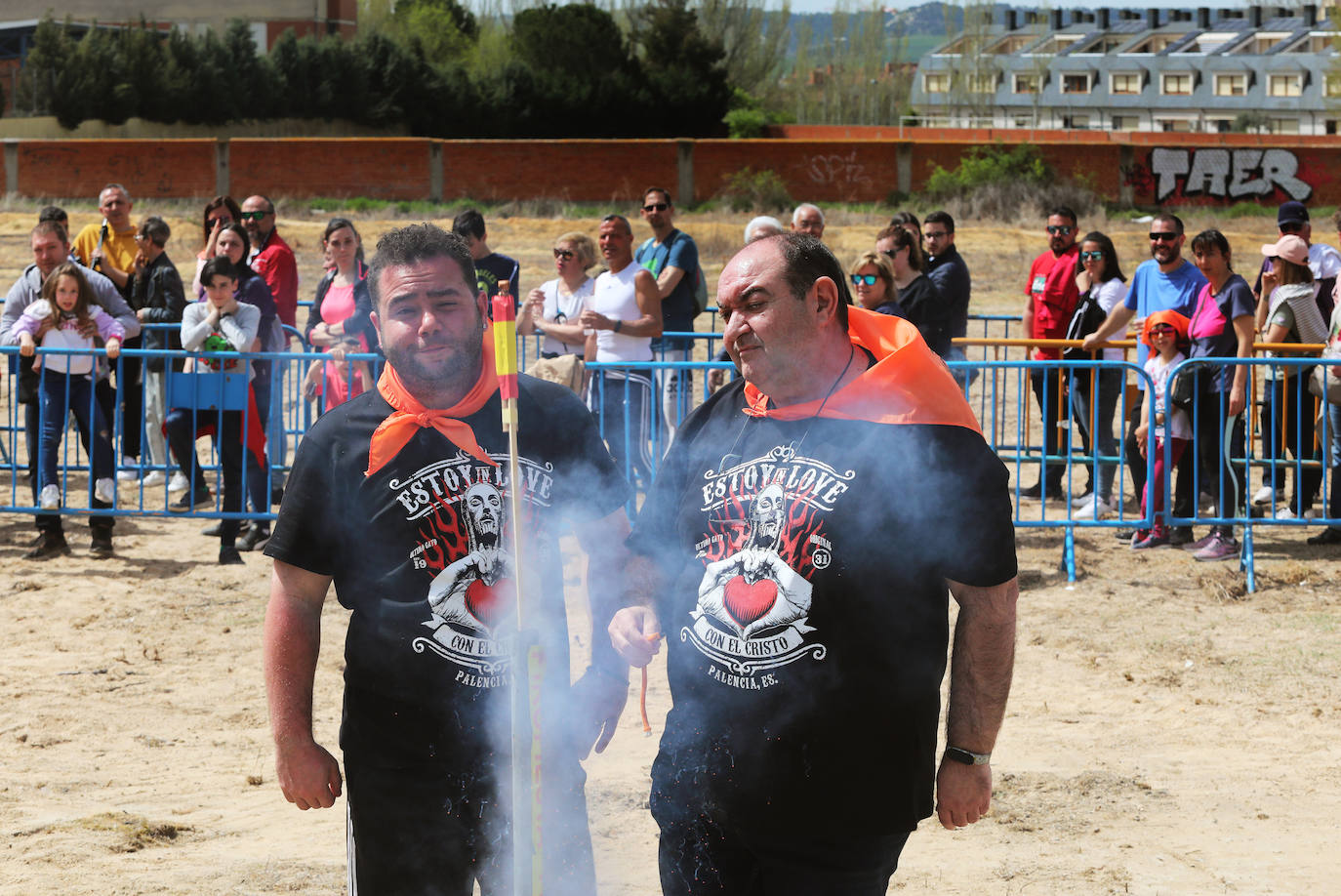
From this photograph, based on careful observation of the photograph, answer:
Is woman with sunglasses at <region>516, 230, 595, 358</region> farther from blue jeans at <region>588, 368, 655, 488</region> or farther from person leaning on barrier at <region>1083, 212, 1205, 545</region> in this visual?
person leaning on barrier at <region>1083, 212, 1205, 545</region>

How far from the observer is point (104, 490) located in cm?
880

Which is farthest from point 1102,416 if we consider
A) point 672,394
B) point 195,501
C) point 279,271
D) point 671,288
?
point 195,501

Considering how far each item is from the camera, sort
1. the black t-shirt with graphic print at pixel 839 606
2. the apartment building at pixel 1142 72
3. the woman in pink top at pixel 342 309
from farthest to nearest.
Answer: the apartment building at pixel 1142 72, the woman in pink top at pixel 342 309, the black t-shirt with graphic print at pixel 839 606

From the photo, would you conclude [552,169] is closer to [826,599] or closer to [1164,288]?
[1164,288]

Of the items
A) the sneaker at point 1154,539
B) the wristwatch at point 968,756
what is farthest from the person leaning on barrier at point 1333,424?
the wristwatch at point 968,756

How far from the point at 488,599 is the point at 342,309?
6547 mm

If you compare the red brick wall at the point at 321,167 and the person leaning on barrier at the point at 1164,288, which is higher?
the red brick wall at the point at 321,167

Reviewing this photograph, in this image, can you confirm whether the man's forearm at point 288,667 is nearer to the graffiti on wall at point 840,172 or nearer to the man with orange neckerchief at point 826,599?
the man with orange neckerchief at point 826,599

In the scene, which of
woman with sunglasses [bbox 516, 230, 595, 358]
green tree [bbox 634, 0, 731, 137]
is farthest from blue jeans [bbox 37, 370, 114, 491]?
green tree [bbox 634, 0, 731, 137]

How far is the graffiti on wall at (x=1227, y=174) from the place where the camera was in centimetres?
3631

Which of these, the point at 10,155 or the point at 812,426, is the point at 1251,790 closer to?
the point at 812,426

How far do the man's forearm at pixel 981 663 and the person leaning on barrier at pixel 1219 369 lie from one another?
6005 millimetres

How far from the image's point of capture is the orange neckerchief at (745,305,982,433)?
2.85 m

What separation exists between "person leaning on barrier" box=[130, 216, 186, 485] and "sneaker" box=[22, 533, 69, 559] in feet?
3.17
